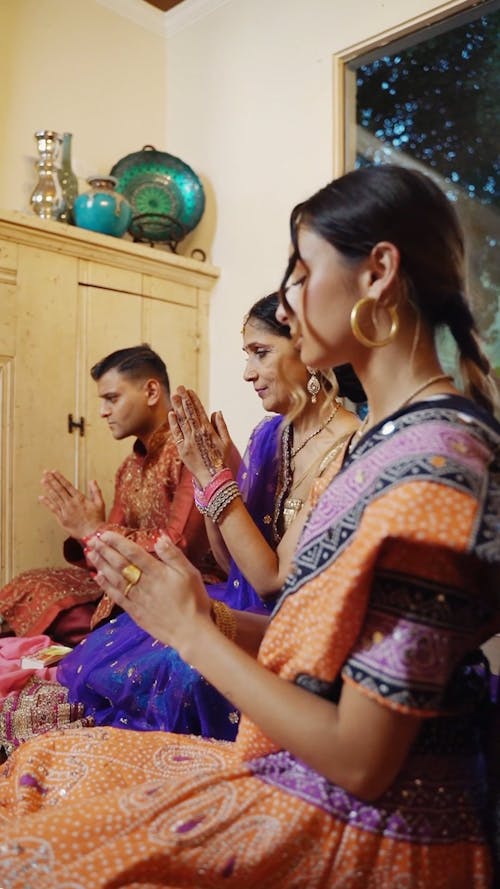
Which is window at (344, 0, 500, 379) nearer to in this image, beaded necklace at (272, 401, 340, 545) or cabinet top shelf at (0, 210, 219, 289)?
cabinet top shelf at (0, 210, 219, 289)

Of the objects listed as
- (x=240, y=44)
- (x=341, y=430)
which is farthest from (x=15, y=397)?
(x=240, y=44)

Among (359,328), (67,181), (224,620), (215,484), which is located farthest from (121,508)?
(359,328)

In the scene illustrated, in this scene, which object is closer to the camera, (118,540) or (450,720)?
(450,720)

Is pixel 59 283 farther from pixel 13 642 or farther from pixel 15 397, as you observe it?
pixel 13 642

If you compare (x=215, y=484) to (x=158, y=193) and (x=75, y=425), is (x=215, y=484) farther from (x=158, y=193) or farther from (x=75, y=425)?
(x=158, y=193)

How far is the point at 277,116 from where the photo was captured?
3799 millimetres

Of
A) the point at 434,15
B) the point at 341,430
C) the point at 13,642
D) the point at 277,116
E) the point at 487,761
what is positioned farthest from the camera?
the point at 277,116

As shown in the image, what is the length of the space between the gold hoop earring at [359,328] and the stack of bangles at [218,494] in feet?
2.95

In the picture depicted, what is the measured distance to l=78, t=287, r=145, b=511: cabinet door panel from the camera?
353 cm

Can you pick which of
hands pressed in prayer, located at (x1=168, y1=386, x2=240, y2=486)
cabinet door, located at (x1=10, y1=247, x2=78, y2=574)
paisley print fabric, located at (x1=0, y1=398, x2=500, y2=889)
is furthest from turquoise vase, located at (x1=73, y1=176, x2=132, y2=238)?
paisley print fabric, located at (x1=0, y1=398, x2=500, y2=889)

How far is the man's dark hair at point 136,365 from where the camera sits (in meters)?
3.04

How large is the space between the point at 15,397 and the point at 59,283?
0.54 m

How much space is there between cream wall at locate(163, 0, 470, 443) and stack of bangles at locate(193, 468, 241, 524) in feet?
6.74

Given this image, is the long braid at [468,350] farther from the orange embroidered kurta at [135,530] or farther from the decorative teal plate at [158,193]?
the decorative teal plate at [158,193]
